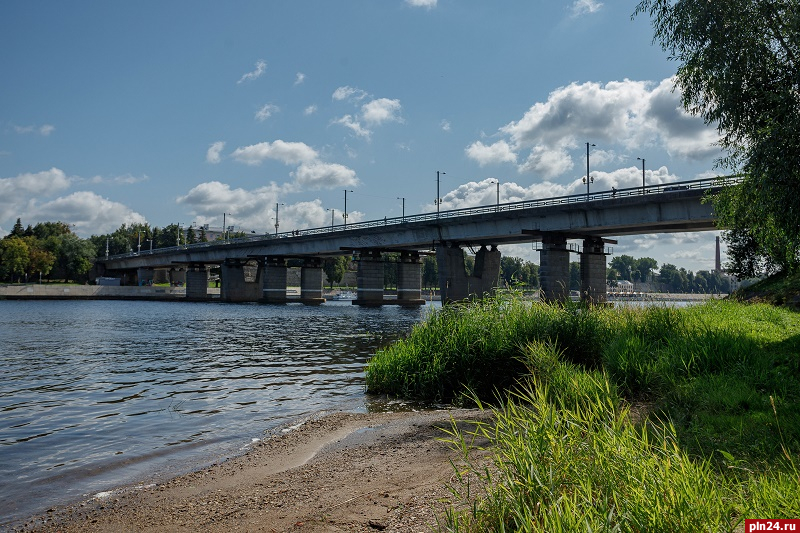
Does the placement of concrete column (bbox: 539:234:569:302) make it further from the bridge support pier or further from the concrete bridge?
the bridge support pier

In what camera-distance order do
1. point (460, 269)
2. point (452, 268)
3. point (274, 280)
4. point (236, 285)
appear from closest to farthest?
point (452, 268)
point (460, 269)
point (274, 280)
point (236, 285)

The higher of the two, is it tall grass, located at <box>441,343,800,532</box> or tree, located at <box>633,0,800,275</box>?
tree, located at <box>633,0,800,275</box>

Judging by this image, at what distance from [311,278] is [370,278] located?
22.0m

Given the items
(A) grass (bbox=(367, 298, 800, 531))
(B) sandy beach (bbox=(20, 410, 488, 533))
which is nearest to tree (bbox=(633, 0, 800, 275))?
(A) grass (bbox=(367, 298, 800, 531))

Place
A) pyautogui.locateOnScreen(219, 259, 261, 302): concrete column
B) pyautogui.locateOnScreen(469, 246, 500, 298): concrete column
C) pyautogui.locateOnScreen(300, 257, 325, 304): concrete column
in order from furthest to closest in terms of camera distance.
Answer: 1. pyautogui.locateOnScreen(300, 257, 325, 304): concrete column
2. pyautogui.locateOnScreen(219, 259, 261, 302): concrete column
3. pyautogui.locateOnScreen(469, 246, 500, 298): concrete column

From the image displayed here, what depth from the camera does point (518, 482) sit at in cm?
461

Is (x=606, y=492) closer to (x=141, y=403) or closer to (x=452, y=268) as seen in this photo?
(x=141, y=403)

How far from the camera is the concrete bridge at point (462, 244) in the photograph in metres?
48.8

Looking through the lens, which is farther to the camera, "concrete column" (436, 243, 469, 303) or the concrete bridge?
"concrete column" (436, 243, 469, 303)

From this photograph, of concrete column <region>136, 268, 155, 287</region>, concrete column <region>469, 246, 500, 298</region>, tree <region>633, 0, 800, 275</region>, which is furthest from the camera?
concrete column <region>136, 268, 155, 287</region>

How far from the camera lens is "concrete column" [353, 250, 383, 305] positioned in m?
86.8

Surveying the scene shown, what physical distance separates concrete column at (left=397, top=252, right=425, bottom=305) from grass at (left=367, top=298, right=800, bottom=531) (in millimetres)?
68716

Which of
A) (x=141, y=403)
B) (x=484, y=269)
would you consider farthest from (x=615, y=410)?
(x=484, y=269)

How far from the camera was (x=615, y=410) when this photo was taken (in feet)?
26.0
